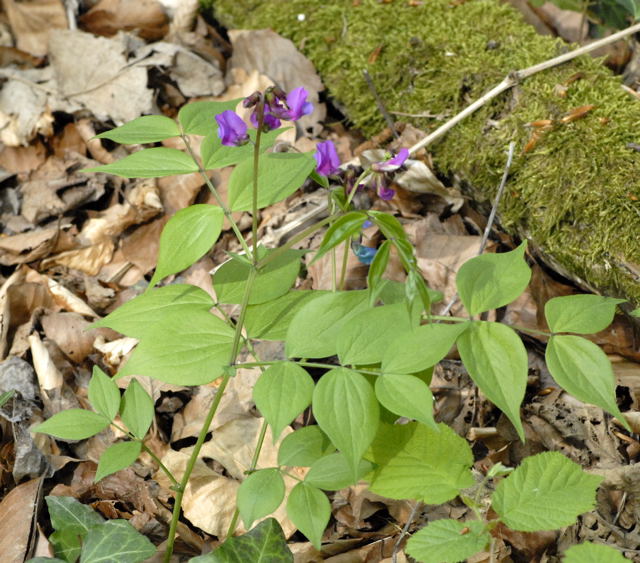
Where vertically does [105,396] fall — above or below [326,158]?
below

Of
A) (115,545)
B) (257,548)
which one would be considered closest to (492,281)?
(257,548)

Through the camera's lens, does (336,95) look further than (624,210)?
Yes

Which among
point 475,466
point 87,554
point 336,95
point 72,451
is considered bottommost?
point 72,451

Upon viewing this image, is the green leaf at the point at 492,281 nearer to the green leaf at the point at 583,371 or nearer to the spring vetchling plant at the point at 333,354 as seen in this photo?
the spring vetchling plant at the point at 333,354

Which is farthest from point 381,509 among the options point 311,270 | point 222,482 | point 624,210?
point 624,210

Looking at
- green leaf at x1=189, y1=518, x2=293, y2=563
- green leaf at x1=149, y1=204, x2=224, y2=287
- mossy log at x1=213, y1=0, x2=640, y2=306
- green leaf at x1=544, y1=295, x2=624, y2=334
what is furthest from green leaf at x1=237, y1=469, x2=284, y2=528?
mossy log at x1=213, y1=0, x2=640, y2=306

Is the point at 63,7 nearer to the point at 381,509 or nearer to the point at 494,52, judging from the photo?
the point at 494,52

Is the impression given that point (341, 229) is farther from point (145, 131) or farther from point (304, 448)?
point (145, 131)
